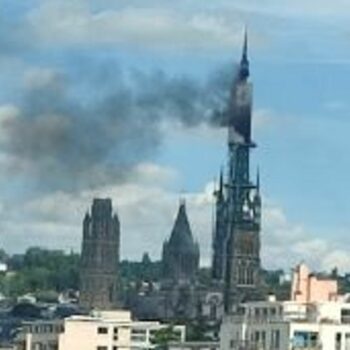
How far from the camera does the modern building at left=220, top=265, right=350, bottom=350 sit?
6888 cm

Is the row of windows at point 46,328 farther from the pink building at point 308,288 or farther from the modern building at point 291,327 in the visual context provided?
the modern building at point 291,327

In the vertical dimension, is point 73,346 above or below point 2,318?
below

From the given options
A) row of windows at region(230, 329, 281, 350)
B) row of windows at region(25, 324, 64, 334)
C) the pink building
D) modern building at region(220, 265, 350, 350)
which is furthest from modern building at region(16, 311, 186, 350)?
row of windows at region(230, 329, 281, 350)

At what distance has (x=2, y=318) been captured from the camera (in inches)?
7298

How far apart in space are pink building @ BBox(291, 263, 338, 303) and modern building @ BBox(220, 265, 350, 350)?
2.20 metres

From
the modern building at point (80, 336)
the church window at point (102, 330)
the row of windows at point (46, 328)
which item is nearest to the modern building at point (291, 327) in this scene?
the modern building at point (80, 336)

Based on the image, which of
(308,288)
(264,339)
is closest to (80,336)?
(308,288)

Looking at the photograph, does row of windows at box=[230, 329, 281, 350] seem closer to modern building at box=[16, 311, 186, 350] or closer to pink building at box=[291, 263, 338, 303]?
pink building at box=[291, 263, 338, 303]

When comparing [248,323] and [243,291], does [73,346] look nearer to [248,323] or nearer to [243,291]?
[248,323]

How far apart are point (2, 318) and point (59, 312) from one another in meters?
6.52

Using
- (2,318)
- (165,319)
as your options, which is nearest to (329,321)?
(2,318)

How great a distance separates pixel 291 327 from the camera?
68.8 m

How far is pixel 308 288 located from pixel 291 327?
10957mm

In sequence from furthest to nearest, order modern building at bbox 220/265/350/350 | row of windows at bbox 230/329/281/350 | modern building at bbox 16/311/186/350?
modern building at bbox 16/311/186/350 → row of windows at bbox 230/329/281/350 → modern building at bbox 220/265/350/350
